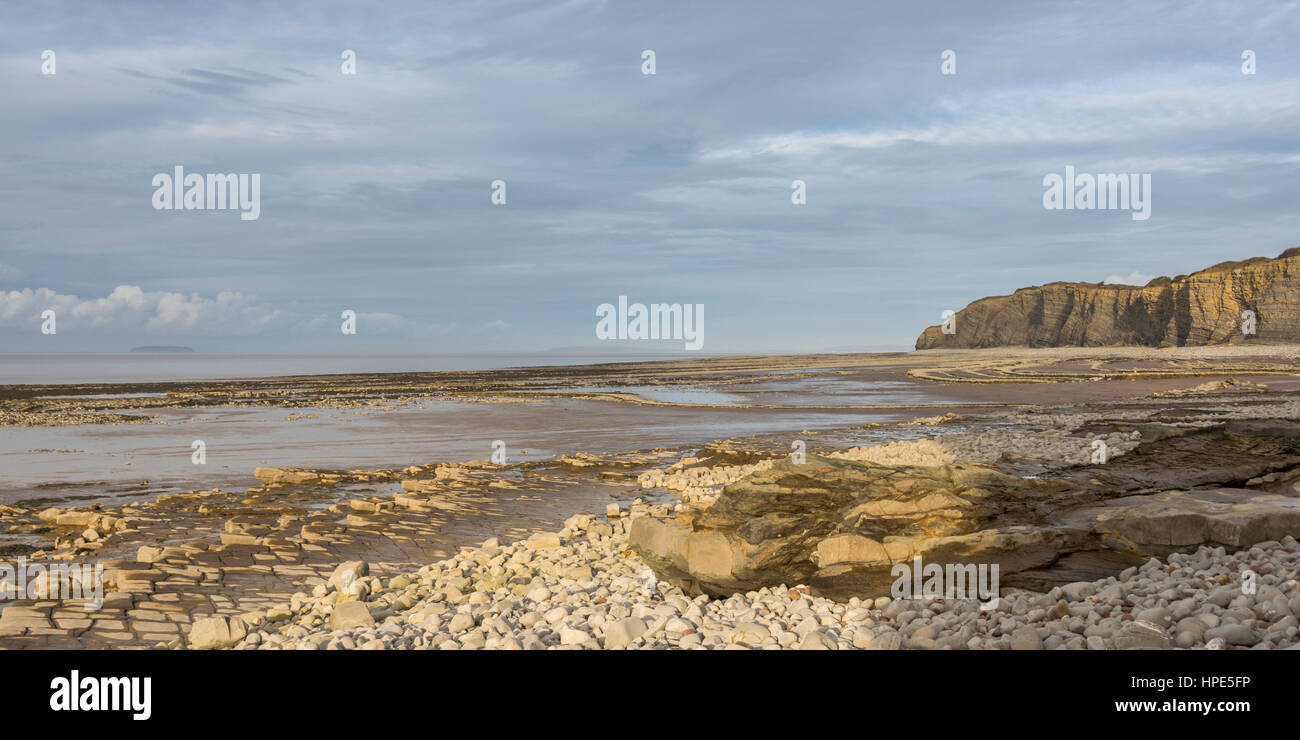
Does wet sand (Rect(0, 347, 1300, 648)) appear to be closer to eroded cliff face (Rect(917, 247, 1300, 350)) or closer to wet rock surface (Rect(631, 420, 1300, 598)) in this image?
wet rock surface (Rect(631, 420, 1300, 598))

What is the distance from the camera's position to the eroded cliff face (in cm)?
11906

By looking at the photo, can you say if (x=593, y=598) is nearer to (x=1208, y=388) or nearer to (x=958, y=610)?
(x=958, y=610)

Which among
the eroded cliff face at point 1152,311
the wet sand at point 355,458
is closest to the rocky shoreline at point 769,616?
the wet sand at point 355,458

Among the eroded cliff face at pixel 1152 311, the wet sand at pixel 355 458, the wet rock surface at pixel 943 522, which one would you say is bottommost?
the wet sand at pixel 355 458

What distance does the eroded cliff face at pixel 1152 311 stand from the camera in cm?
11906

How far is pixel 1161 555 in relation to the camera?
27.7 feet

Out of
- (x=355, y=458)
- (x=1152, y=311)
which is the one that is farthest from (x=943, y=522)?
(x=1152, y=311)

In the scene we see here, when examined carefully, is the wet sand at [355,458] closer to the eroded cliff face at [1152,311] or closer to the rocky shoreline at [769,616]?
the rocky shoreline at [769,616]

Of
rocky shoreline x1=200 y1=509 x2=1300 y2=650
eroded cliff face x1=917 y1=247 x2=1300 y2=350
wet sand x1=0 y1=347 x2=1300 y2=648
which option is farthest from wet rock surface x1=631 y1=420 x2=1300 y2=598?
eroded cliff face x1=917 y1=247 x2=1300 y2=350

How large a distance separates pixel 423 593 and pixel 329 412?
1418 inches

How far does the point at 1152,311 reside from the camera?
146375mm

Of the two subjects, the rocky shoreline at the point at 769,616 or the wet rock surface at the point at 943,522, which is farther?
the wet rock surface at the point at 943,522

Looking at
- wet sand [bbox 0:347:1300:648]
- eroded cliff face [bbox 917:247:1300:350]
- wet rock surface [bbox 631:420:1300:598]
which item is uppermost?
eroded cliff face [bbox 917:247:1300:350]
